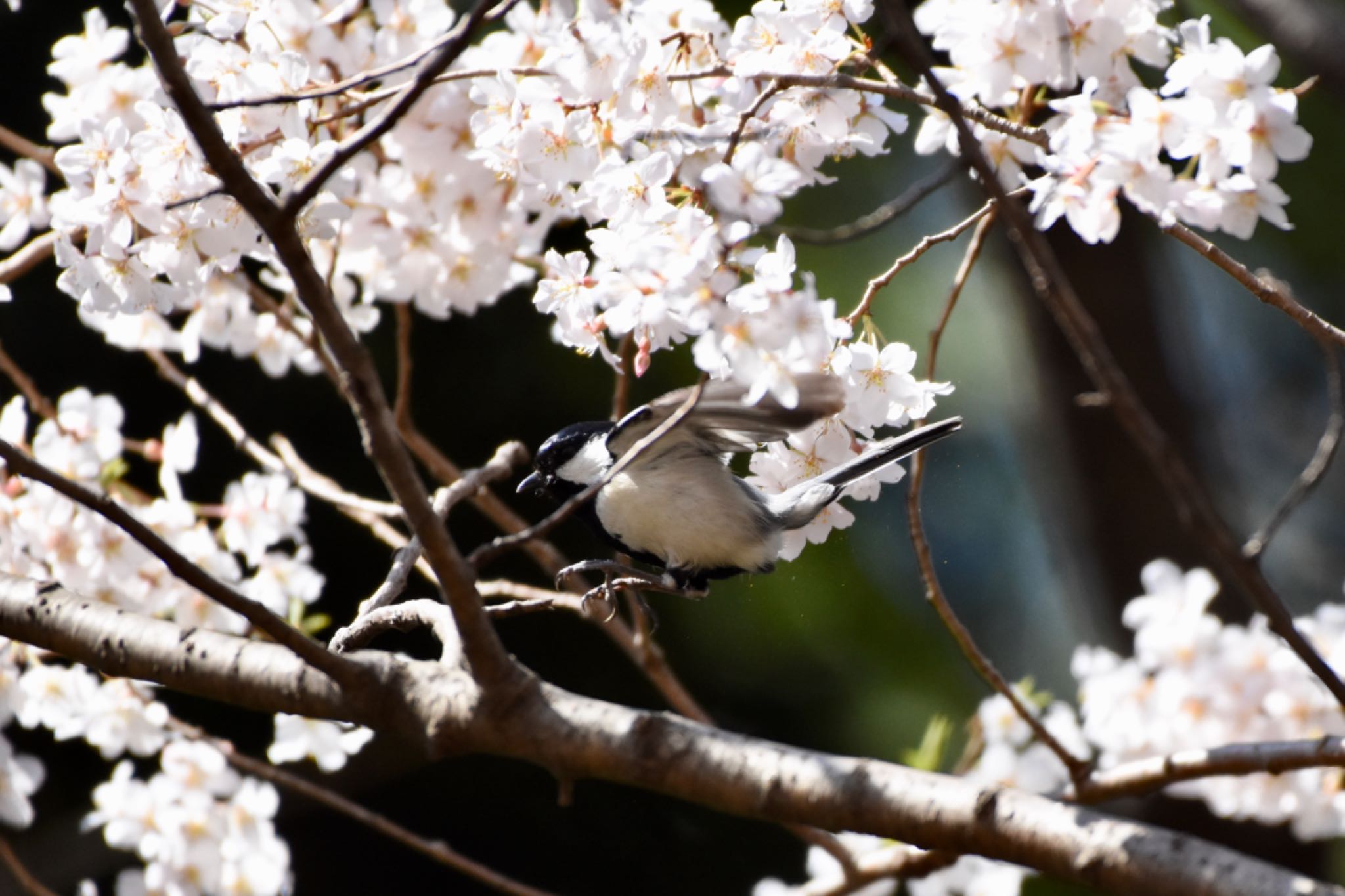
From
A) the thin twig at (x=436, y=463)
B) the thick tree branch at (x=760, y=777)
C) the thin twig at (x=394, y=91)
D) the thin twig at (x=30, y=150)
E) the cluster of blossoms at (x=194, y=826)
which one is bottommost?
the thick tree branch at (x=760, y=777)

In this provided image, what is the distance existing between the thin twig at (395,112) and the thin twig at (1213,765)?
0.94 m

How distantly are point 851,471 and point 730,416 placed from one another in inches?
8.9

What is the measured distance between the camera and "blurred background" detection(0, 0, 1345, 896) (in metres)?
3.11

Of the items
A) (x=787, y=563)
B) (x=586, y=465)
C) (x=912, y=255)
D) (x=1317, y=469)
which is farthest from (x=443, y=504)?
(x=787, y=563)

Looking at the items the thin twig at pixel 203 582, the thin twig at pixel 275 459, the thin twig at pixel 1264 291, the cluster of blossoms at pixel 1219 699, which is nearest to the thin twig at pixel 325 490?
the thin twig at pixel 275 459

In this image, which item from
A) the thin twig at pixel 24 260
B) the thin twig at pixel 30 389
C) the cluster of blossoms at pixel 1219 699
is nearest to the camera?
the thin twig at pixel 24 260

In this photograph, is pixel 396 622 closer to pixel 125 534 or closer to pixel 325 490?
pixel 325 490

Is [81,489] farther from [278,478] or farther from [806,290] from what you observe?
[278,478]

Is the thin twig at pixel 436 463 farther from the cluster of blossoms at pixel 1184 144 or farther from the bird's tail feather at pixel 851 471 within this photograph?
the cluster of blossoms at pixel 1184 144

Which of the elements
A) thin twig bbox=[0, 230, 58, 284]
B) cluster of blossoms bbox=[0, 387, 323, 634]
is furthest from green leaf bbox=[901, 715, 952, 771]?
thin twig bbox=[0, 230, 58, 284]

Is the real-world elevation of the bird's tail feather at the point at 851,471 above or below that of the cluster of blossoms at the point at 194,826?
above

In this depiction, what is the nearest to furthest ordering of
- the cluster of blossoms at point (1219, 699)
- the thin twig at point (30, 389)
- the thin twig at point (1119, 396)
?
the thin twig at point (1119, 396)
the thin twig at point (30, 389)
the cluster of blossoms at point (1219, 699)

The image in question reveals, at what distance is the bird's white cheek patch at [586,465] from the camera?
1.63 meters

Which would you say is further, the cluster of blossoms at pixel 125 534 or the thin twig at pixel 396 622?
the cluster of blossoms at pixel 125 534
